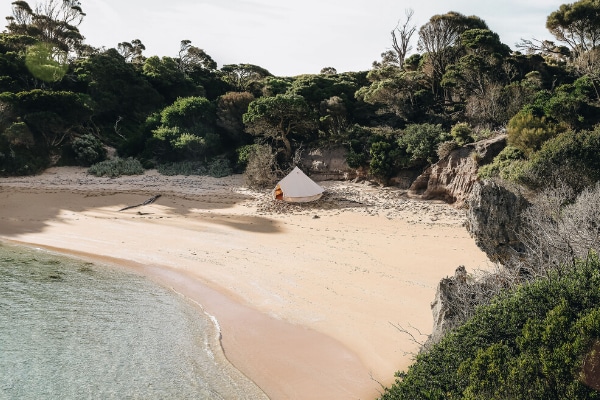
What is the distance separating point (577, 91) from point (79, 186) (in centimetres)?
3144

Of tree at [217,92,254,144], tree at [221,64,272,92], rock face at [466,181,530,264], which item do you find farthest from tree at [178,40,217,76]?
rock face at [466,181,530,264]

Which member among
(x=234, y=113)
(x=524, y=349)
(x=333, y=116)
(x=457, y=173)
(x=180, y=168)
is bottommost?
(x=524, y=349)

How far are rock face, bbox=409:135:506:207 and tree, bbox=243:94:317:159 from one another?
9154 millimetres

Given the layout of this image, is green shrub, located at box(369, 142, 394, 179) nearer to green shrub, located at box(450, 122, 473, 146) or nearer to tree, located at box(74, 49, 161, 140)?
green shrub, located at box(450, 122, 473, 146)

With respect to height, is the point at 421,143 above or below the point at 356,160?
above

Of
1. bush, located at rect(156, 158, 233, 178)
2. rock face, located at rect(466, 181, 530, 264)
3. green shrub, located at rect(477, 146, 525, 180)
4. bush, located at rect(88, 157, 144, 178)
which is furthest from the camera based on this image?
bush, located at rect(156, 158, 233, 178)

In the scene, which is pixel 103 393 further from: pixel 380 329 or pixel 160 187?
pixel 160 187

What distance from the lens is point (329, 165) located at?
2975 centimetres

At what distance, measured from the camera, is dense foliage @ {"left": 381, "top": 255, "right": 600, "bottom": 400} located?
5.12 meters

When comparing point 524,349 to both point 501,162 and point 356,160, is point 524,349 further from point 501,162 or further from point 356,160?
point 356,160

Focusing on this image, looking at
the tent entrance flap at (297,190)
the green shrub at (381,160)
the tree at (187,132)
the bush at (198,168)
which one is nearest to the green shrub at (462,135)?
the green shrub at (381,160)

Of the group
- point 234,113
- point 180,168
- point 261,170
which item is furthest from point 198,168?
point 261,170

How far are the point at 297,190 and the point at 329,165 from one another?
6.01 meters

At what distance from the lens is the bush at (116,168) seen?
31719 millimetres
